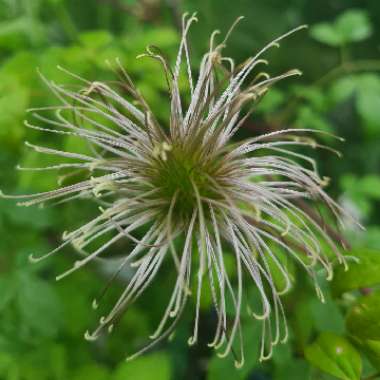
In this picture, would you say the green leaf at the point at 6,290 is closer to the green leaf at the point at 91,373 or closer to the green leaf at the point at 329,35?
the green leaf at the point at 91,373

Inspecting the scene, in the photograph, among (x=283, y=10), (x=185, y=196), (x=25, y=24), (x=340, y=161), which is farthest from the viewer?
(x=340, y=161)

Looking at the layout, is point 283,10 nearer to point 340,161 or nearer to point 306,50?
point 306,50

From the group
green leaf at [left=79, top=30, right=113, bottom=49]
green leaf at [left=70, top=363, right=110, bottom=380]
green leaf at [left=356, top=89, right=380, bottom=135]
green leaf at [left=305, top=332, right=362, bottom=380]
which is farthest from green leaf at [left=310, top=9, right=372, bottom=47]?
green leaf at [left=70, top=363, right=110, bottom=380]

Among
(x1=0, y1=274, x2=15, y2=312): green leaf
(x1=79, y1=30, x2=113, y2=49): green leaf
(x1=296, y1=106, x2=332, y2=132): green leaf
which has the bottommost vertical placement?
(x1=0, y1=274, x2=15, y2=312): green leaf

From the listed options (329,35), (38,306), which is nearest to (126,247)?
(38,306)

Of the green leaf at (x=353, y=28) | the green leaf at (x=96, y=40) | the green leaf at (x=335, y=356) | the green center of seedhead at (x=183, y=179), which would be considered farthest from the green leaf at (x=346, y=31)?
the green leaf at (x=335, y=356)

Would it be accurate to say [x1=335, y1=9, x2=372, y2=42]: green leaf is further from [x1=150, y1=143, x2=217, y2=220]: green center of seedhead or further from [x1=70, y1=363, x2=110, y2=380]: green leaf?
[x1=70, y1=363, x2=110, y2=380]: green leaf

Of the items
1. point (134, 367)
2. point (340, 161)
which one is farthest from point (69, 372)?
point (340, 161)

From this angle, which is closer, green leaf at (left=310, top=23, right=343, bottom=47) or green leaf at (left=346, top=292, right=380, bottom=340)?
green leaf at (left=346, top=292, right=380, bottom=340)
